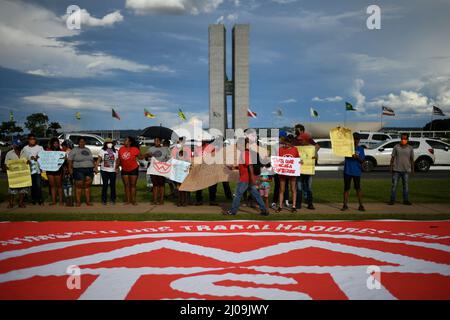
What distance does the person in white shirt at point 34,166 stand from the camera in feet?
38.5

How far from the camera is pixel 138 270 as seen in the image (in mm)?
5523

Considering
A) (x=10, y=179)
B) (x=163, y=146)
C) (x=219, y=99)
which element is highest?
(x=219, y=99)

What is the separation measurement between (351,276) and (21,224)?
265 inches

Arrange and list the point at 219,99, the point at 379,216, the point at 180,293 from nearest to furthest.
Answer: the point at 180,293 < the point at 379,216 < the point at 219,99

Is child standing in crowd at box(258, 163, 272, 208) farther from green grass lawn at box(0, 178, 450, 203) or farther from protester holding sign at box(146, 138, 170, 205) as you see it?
protester holding sign at box(146, 138, 170, 205)

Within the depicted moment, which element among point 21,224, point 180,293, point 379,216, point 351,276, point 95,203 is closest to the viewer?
point 180,293

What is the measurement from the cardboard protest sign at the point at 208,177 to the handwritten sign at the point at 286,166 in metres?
1.42

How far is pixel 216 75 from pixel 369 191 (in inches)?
2121

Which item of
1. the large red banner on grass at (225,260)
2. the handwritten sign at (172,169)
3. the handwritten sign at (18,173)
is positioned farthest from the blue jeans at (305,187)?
the handwritten sign at (18,173)

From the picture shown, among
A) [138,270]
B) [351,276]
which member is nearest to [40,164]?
[138,270]

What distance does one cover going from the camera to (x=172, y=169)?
464 inches

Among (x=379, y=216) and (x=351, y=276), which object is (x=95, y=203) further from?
(x=351, y=276)

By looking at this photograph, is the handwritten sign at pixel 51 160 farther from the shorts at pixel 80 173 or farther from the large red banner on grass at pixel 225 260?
the large red banner on grass at pixel 225 260

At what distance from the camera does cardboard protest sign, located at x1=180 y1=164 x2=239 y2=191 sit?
11633 millimetres
